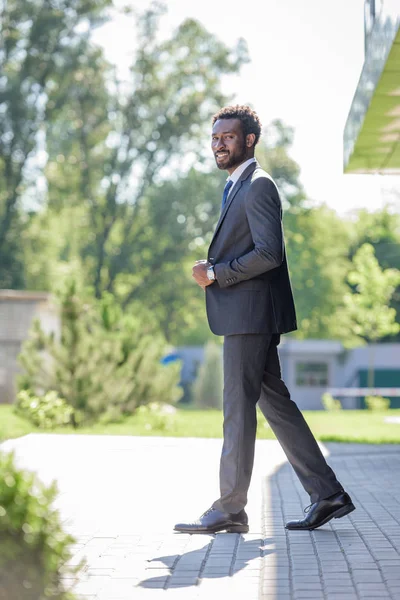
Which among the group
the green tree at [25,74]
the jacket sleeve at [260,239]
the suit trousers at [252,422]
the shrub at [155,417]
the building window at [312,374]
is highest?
the green tree at [25,74]

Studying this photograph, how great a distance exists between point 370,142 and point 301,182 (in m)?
34.4

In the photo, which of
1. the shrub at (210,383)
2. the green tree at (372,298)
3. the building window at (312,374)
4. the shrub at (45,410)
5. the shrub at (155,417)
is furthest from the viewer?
the building window at (312,374)

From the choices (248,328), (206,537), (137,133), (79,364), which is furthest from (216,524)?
(137,133)

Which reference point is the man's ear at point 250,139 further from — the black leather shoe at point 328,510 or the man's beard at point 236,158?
the black leather shoe at point 328,510

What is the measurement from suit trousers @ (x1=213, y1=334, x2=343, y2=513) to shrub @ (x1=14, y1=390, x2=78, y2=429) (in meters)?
8.65

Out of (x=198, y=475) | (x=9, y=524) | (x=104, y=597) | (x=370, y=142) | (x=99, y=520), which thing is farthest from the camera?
(x=370, y=142)

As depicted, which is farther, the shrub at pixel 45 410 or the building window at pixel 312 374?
the building window at pixel 312 374

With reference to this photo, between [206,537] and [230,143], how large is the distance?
2076 millimetres

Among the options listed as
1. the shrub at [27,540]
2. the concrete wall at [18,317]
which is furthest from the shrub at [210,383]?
the shrub at [27,540]

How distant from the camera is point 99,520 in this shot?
6312 millimetres

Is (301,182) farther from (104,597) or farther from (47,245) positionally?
(104,597)

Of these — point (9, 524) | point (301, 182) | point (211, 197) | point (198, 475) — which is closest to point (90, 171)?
point (211, 197)

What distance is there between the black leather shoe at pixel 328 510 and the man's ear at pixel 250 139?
1.92 metres

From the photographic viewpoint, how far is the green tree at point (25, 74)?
37281 mm
